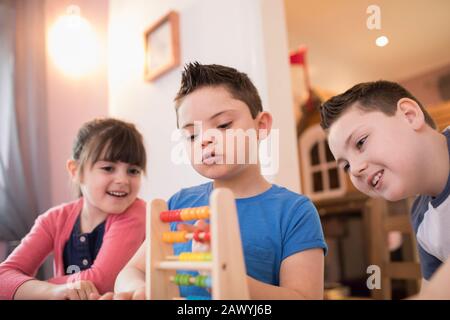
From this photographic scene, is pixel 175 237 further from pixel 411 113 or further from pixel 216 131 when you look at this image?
pixel 411 113

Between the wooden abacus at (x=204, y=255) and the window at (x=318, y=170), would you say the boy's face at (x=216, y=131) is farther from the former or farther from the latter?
the window at (x=318, y=170)

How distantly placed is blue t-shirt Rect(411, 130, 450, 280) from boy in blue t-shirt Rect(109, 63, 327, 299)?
0.21 metres

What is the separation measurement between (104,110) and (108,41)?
0.17m

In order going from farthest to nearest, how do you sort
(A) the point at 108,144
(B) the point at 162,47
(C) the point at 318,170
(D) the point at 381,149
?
1. (C) the point at 318,170
2. (B) the point at 162,47
3. (A) the point at 108,144
4. (D) the point at 381,149

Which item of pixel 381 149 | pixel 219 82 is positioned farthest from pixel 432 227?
pixel 219 82

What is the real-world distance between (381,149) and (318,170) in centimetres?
146

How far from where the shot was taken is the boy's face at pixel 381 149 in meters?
0.57

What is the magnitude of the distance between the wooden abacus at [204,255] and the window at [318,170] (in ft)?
4.93

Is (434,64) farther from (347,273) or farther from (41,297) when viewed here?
(347,273)

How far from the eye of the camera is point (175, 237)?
48 centimetres
